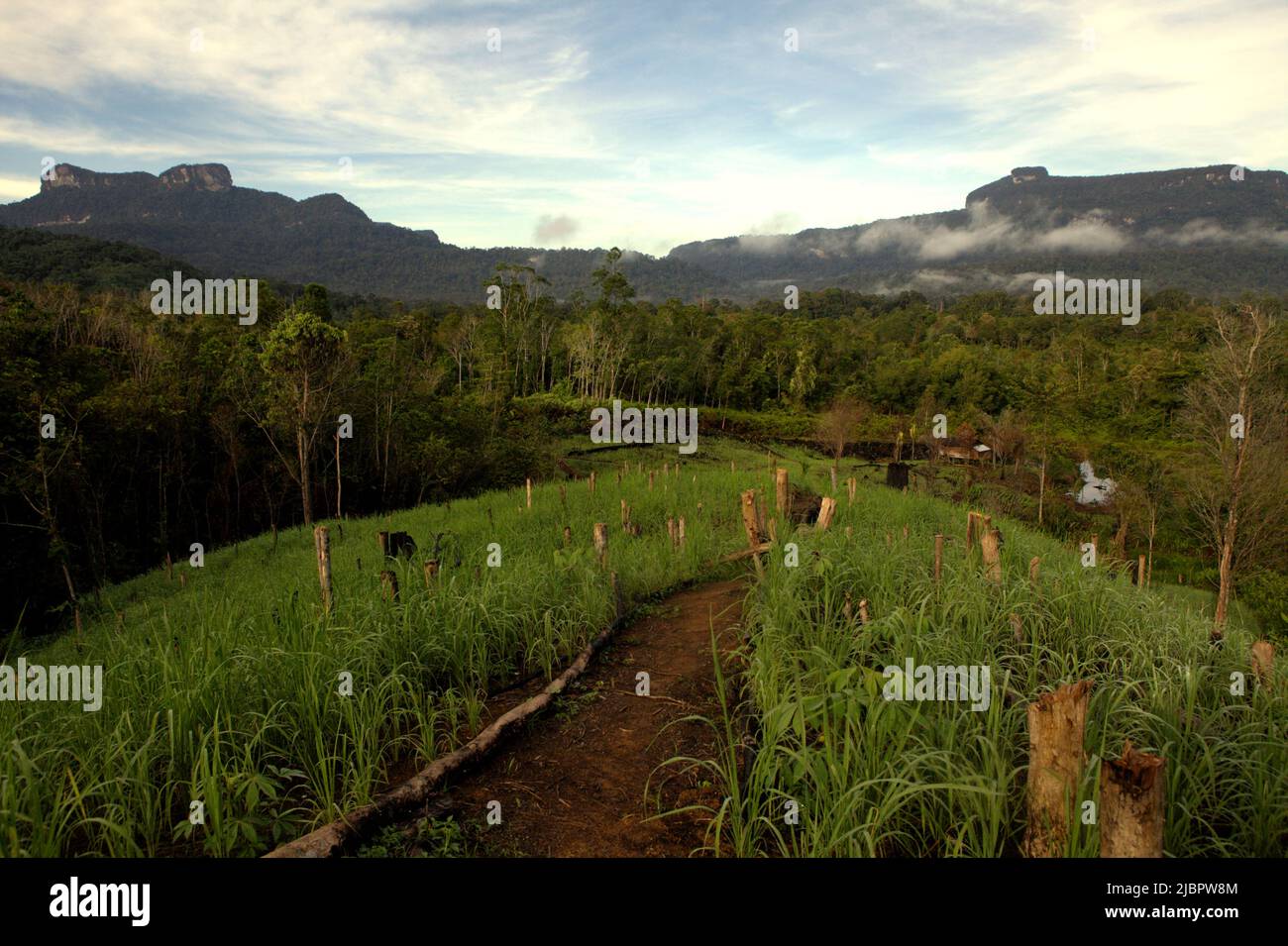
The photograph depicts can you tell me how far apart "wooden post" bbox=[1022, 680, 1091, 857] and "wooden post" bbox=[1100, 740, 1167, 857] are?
195 millimetres

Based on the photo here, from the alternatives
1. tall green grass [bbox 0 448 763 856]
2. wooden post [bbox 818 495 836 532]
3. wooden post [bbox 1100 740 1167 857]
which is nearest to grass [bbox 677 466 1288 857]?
wooden post [bbox 1100 740 1167 857]

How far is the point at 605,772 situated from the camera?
3.72 metres

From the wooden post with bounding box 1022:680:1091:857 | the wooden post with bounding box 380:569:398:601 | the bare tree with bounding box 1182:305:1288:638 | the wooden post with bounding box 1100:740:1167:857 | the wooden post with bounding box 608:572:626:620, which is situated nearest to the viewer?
the wooden post with bounding box 1100:740:1167:857

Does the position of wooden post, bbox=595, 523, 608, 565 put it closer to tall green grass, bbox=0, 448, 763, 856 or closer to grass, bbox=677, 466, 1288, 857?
tall green grass, bbox=0, 448, 763, 856

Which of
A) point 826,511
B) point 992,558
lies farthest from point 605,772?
point 826,511

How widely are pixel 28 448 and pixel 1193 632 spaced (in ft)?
74.4

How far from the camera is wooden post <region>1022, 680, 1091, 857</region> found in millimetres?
2324

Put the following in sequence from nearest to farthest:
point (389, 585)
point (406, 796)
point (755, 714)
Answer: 1. point (406, 796)
2. point (755, 714)
3. point (389, 585)

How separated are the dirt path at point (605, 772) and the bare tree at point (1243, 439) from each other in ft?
62.6

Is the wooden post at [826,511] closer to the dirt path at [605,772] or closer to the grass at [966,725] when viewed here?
the grass at [966,725]

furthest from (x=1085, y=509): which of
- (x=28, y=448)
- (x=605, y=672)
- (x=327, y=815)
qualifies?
(x=28, y=448)

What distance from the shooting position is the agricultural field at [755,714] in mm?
2762

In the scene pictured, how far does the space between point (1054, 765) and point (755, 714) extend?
171 centimetres

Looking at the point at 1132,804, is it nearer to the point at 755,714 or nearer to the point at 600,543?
the point at 755,714
